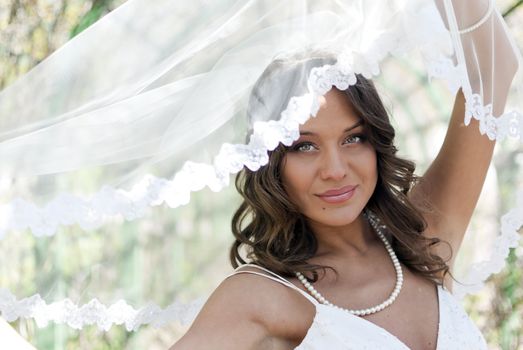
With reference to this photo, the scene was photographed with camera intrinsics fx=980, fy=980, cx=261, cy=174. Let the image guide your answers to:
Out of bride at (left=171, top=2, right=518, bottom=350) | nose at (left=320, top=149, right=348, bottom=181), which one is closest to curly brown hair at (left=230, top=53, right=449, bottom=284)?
bride at (left=171, top=2, right=518, bottom=350)

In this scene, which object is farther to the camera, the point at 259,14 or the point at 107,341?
the point at 107,341

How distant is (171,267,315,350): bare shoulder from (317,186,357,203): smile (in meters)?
0.26

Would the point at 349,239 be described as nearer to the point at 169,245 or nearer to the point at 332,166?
the point at 332,166

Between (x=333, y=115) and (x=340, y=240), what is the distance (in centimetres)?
49

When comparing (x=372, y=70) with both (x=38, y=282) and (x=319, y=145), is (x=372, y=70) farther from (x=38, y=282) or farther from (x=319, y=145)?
(x=38, y=282)

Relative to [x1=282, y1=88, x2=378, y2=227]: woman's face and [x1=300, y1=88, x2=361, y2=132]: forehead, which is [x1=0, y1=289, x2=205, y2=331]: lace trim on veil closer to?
[x1=282, y1=88, x2=378, y2=227]: woman's face

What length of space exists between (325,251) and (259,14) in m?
0.92

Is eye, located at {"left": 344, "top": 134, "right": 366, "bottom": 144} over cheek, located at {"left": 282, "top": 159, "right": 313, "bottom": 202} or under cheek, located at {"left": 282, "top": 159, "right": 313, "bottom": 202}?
over

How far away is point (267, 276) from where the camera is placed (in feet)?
8.11

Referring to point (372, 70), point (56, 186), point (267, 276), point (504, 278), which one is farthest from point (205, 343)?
point (504, 278)

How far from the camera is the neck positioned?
2.65m

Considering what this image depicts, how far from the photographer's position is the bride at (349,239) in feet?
7.73

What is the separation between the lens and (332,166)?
231 centimetres

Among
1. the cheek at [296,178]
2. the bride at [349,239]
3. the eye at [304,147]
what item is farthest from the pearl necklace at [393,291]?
the eye at [304,147]
